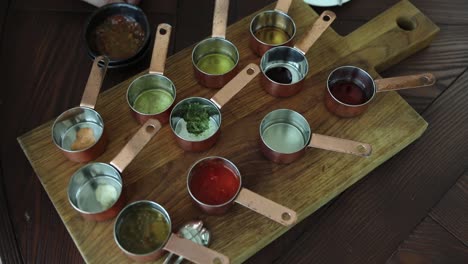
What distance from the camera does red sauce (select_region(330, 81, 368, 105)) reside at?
1145mm

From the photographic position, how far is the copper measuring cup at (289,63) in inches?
44.7

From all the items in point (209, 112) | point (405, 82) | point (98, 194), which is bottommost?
point (98, 194)

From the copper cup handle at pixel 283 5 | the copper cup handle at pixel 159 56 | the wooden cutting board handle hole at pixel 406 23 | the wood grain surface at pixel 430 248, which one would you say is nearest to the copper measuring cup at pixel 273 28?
the copper cup handle at pixel 283 5

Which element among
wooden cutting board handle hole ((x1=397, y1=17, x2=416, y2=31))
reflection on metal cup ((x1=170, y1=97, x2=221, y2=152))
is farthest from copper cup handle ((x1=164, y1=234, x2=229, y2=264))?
wooden cutting board handle hole ((x1=397, y1=17, x2=416, y2=31))

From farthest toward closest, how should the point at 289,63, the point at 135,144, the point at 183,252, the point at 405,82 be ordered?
the point at 289,63, the point at 405,82, the point at 135,144, the point at 183,252

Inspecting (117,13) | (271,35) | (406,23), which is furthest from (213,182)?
(406,23)

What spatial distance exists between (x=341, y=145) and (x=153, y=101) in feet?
1.57

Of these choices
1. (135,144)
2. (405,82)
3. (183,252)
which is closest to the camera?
(183,252)

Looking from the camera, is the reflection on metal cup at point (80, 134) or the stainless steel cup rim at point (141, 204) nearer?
the stainless steel cup rim at point (141, 204)

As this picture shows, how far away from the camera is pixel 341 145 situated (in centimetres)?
102

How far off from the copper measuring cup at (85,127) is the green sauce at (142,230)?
18 cm

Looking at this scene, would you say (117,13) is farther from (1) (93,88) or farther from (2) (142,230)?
(2) (142,230)

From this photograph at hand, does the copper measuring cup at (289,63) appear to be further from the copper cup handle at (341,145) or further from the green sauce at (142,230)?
the green sauce at (142,230)

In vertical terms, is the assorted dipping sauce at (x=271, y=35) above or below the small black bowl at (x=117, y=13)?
above
